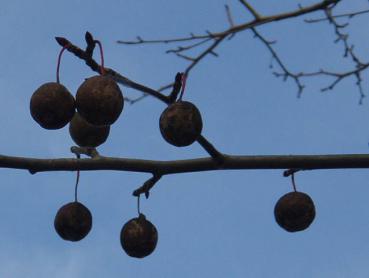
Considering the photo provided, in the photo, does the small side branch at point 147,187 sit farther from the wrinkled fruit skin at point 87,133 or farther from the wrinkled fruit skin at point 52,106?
the wrinkled fruit skin at point 52,106

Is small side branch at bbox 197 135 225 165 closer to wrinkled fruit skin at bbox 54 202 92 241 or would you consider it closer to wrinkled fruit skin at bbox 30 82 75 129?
wrinkled fruit skin at bbox 30 82 75 129

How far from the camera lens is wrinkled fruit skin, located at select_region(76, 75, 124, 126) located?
3773mm

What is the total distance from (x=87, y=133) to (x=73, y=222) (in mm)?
506

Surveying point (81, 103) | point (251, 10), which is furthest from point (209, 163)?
point (251, 10)

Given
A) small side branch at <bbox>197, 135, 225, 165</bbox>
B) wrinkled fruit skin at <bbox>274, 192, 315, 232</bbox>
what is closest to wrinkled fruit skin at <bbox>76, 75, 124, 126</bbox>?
small side branch at <bbox>197, 135, 225, 165</bbox>

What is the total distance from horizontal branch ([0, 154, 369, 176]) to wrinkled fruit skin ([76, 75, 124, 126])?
50cm

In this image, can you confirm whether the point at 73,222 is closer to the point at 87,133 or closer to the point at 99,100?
the point at 87,133

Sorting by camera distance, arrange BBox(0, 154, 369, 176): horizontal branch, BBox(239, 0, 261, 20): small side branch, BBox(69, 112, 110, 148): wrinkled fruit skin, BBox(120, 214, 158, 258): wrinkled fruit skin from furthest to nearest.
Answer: BBox(69, 112, 110, 148): wrinkled fruit skin, BBox(120, 214, 158, 258): wrinkled fruit skin, BBox(0, 154, 369, 176): horizontal branch, BBox(239, 0, 261, 20): small side branch

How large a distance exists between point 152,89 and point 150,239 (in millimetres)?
954

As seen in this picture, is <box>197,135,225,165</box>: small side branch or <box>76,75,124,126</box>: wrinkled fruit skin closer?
<box>76,75,124,126</box>: wrinkled fruit skin

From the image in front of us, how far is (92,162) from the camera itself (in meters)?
4.37

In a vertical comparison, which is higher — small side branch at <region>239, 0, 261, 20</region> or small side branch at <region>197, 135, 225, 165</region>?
small side branch at <region>239, 0, 261, 20</region>

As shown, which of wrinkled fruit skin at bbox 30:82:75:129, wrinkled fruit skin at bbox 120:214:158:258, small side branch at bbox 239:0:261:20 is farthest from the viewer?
wrinkled fruit skin at bbox 120:214:158:258

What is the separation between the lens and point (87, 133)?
180 inches
